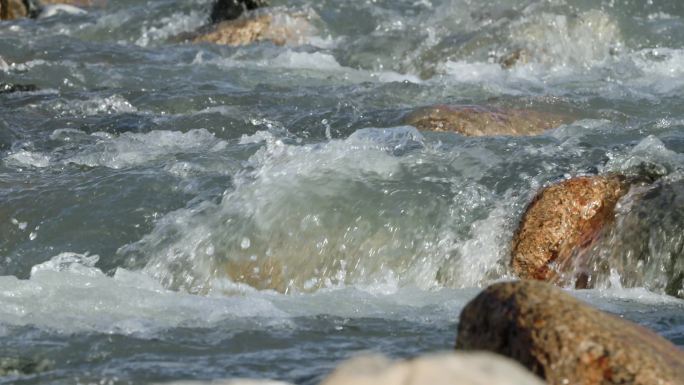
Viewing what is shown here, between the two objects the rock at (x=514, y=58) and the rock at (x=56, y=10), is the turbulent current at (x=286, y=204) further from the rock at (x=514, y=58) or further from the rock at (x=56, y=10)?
the rock at (x=56, y=10)

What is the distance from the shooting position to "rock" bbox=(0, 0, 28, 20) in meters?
15.9

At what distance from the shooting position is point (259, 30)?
13305 millimetres

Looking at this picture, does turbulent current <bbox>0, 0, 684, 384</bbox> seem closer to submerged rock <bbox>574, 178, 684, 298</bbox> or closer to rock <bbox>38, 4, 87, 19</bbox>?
submerged rock <bbox>574, 178, 684, 298</bbox>

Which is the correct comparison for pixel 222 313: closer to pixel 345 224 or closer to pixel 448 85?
pixel 345 224

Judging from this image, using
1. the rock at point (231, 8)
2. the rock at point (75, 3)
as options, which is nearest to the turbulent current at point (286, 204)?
the rock at point (231, 8)

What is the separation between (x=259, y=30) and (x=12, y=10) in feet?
14.1

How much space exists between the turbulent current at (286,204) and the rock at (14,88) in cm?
22

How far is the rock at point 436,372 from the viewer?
275cm

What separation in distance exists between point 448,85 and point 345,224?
3959mm

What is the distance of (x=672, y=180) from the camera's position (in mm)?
6363

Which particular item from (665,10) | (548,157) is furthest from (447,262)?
(665,10)

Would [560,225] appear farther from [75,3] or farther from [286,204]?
[75,3]

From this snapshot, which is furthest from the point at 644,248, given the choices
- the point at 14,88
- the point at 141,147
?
the point at 14,88

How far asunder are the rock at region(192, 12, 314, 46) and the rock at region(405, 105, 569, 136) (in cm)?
502
